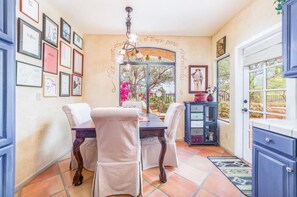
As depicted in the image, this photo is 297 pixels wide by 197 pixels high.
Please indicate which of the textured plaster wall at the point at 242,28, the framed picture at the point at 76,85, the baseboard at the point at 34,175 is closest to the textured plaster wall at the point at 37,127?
the baseboard at the point at 34,175

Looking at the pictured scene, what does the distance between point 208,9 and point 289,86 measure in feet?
6.04

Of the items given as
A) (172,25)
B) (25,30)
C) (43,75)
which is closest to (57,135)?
(43,75)

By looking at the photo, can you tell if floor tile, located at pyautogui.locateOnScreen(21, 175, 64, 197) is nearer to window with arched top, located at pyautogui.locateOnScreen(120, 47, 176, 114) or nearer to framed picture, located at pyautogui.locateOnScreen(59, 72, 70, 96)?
framed picture, located at pyautogui.locateOnScreen(59, 72, 70, 96)

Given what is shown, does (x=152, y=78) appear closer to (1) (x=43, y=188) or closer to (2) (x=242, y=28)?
(2) (x=242, y=28)

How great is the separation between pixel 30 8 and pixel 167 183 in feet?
9.90

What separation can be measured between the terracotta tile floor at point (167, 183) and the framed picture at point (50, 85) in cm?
121

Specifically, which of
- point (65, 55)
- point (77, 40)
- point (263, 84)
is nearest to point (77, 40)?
point (77, 40)

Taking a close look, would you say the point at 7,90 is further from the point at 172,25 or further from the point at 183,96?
the point at 183,96

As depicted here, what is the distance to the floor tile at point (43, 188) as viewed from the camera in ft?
6.74

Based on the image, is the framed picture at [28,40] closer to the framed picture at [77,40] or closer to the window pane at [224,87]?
the framed picture at [77,40]

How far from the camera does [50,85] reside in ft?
9.45

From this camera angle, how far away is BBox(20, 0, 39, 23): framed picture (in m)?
2.22

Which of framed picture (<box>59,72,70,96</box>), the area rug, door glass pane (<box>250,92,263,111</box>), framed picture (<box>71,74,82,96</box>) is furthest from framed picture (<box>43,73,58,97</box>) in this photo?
door glass pane (<box>250,92,263,111</box>)

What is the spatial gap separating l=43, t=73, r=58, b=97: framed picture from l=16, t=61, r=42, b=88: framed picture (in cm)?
14
